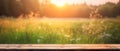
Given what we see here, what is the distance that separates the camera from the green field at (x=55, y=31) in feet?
12.0

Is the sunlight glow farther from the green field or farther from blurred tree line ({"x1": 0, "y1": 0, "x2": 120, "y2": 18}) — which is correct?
the green field

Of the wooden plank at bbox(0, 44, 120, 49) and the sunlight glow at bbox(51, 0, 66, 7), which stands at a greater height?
the sunlight glow at bbox(51, 0, 66, 7)

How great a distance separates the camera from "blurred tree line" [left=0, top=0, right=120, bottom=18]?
3.64m

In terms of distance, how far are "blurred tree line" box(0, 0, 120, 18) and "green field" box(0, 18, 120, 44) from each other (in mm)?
84

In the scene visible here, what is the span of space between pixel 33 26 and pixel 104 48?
1.04 m

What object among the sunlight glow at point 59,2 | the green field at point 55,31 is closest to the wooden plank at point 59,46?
the green field at point 55,31

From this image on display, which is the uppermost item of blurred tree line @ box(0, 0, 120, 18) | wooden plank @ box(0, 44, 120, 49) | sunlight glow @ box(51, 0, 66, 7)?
sunlight glow @ box(51, 0, 66, 7)

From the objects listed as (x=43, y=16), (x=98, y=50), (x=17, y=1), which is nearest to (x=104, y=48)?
Result: (x=98, y=50)

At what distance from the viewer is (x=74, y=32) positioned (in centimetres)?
368

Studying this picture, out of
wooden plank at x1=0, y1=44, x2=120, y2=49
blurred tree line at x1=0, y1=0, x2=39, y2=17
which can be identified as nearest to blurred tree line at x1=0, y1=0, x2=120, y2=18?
blurred tree line at x1=0, y1=0, x2=39, y2=17

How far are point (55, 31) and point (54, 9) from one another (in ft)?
1.01

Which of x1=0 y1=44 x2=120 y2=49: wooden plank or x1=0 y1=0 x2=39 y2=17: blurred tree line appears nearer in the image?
x1=0 y1=44 x2=120 y2=49: wooden plank

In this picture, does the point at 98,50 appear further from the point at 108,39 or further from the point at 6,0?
the point at 6,0

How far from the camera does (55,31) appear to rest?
145 inches
